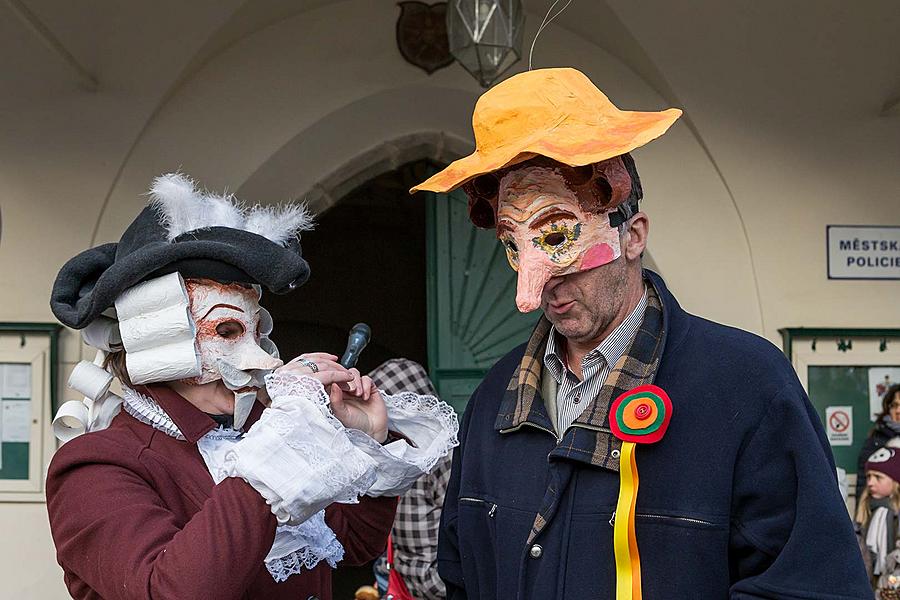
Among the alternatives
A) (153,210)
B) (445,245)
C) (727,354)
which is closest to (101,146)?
(445,245)

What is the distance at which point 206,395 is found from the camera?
2148 mm

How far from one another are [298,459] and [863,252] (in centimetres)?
352

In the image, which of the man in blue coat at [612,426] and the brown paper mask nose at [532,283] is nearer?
the man in blue coat at [612,426]

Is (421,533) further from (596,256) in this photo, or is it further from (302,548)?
(596,256)

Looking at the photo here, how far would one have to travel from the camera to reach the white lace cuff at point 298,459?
181 centimetres

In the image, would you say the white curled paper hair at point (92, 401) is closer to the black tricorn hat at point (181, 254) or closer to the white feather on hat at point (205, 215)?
the black tricorn hat at point (181, 254)

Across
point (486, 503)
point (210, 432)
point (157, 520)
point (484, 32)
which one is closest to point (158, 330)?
point (210, 432)

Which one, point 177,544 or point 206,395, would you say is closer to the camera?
point 177,544

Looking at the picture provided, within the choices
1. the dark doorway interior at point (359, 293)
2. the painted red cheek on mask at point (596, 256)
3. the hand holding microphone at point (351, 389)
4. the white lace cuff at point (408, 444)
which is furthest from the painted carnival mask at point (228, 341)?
the dark doorway interior at point (359, 293)

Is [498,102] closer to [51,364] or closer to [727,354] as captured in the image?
[727,354]

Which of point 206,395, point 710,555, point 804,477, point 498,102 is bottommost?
point 710,555

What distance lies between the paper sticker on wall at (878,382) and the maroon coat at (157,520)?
317cm

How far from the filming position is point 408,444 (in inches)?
91.8

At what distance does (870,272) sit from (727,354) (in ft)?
10.3
